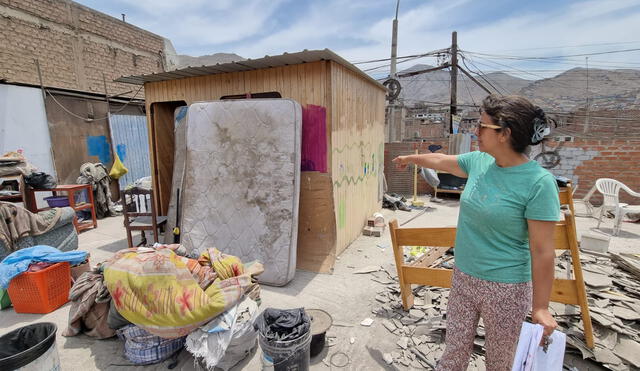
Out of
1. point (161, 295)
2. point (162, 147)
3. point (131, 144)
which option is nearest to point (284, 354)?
point (161, 295)

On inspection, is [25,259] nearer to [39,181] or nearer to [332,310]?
[332,310]

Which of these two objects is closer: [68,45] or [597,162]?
[597,162]

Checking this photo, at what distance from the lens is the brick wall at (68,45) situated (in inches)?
311

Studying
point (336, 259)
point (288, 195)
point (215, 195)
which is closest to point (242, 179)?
point (215, 195)

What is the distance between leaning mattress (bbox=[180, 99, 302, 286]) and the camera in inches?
158

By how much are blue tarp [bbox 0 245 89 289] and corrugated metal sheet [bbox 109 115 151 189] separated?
6.18m

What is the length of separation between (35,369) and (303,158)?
135 inches

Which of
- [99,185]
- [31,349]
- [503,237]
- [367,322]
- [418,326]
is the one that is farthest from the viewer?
[99,185]

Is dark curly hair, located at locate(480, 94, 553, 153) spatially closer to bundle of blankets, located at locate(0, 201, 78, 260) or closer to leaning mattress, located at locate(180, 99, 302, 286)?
leaning mattress, located at locate(180, 99, 302, 286)

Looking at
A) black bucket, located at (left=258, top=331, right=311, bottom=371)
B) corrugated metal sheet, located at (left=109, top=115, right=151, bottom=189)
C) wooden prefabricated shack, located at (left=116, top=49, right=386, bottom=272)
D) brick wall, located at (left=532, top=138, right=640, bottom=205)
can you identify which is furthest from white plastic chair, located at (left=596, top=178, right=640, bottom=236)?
corrugated metal sheet, located at (left=109, top=115, right=151, bottom=189)

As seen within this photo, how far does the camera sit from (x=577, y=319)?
287cm

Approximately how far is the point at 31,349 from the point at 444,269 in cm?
327

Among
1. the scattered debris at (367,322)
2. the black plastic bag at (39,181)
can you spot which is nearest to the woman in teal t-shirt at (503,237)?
the scattered debris at (367,322)

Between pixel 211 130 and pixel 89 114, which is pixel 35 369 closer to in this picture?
pixel 211 130
